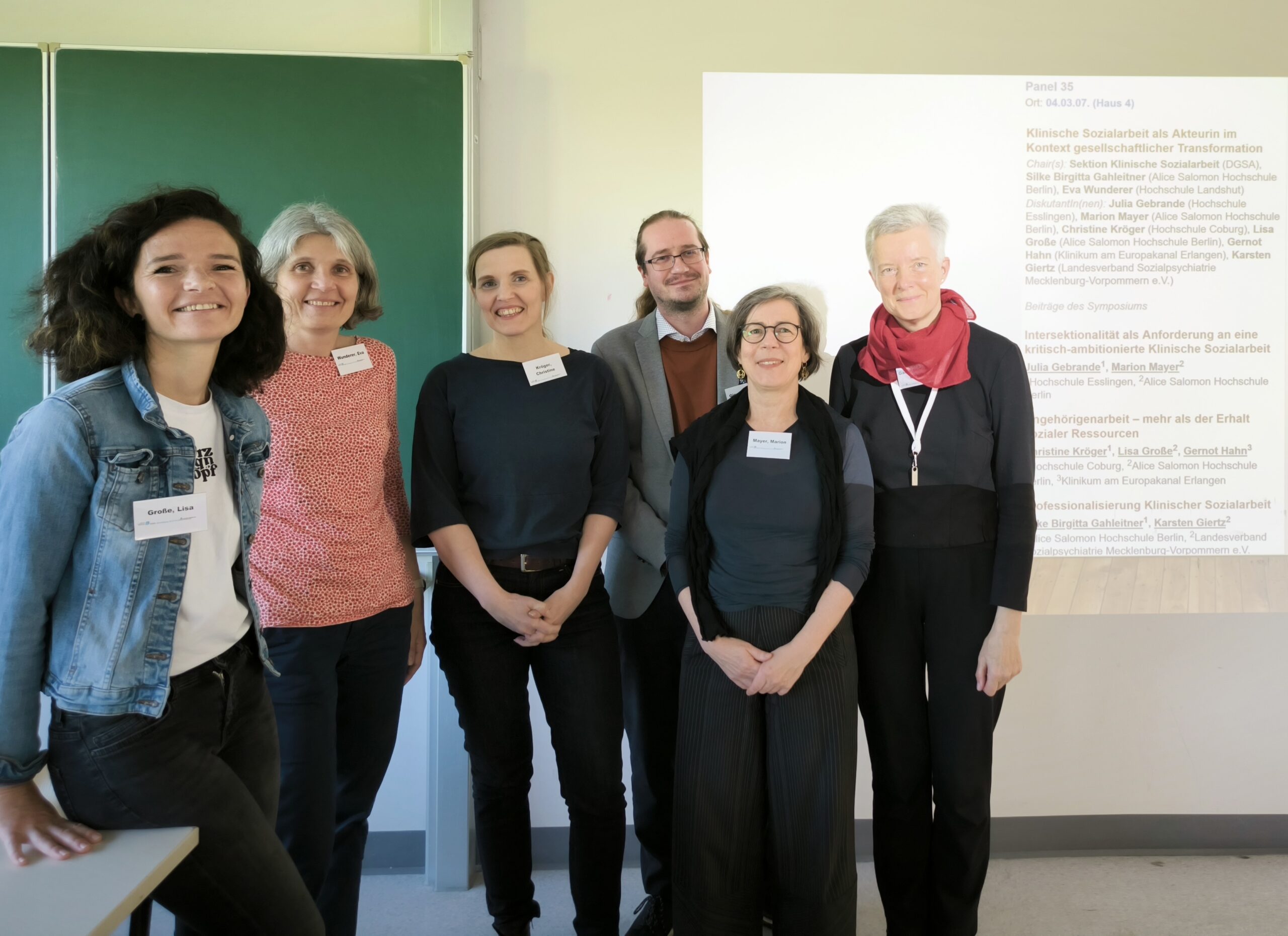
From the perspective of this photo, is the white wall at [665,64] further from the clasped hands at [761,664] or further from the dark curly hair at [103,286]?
the dark curly hair at [103,286]

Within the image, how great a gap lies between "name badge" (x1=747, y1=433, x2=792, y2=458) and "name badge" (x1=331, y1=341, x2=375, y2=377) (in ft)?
2.88

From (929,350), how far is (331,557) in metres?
1.40

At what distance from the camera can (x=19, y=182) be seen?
8.10ft

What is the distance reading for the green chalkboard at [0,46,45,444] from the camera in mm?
2459

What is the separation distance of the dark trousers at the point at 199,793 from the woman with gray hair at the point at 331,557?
0.38 metres

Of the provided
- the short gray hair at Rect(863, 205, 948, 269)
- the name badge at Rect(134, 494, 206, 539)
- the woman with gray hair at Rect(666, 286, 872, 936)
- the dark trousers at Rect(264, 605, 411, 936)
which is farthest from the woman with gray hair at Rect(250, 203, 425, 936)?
the short gray hair at Rect(863, 205, 948, 269)

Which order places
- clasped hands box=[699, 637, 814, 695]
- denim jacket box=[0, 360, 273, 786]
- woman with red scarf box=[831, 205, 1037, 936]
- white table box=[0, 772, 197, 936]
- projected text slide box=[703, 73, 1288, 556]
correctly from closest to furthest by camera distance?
1. white table box=[0, 772, 197, 936]
2. denim jacket box=[0, 360, 273, 786]
3. clasped hands box=[699, 637, 814, 695]
4. woman with red scarf box=[831, 205, 1037, 936]
5. projected text slide box=[703, 73, 1288, 556]

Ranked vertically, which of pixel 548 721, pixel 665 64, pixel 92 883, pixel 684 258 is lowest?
pixel 548 721

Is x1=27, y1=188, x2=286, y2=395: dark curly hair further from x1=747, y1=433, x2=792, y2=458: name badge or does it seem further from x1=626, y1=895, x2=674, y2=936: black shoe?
x1=626, y1=895, x2=674, y2=936: black shoe

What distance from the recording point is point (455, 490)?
6.54ft

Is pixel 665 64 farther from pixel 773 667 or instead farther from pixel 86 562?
pixel 86 562

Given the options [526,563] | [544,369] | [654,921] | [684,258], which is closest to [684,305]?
[684,258]

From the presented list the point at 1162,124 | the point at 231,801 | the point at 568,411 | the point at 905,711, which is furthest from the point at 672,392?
the point at 1162,124

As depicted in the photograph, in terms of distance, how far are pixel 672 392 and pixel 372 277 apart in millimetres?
792
